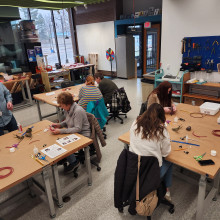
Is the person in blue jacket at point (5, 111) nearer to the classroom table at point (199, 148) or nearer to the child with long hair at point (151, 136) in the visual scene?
the classroom table at point (199, 148)

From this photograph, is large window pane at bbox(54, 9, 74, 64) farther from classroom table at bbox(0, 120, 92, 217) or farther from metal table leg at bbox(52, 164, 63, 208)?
metal table leg at bbox(52, 164, 63, 208)

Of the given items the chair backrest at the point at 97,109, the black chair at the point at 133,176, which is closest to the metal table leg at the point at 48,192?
the black chair at the point at 133,176

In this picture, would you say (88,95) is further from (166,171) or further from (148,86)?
(148,86)

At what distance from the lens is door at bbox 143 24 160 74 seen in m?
7.71

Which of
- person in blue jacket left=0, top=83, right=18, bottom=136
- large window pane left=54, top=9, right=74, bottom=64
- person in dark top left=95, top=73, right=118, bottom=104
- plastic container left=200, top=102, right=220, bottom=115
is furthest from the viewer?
large window pane left=54, top=9, right=74, bottom=64

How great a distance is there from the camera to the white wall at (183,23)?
14.3 feet

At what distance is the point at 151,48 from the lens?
325 inches

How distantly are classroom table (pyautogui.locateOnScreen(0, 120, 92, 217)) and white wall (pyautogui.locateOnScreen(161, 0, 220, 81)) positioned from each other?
3939 mm

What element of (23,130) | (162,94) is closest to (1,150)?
(23,130)

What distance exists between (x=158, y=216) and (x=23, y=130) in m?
2.01

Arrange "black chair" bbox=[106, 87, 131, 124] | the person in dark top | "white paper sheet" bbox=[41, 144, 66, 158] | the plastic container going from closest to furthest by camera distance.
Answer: "white paper sheet" bbox=[41, 144, 66, 158] → the plastic container → "black chair" bbox=[106, 87, 131, 124] → the person in dark top

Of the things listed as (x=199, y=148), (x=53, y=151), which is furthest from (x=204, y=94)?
(x=53, y=151)

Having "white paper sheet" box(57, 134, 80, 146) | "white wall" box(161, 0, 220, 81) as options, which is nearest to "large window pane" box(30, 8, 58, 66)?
"white wall" box(161, 0, 220, 81)

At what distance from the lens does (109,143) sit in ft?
12.1
